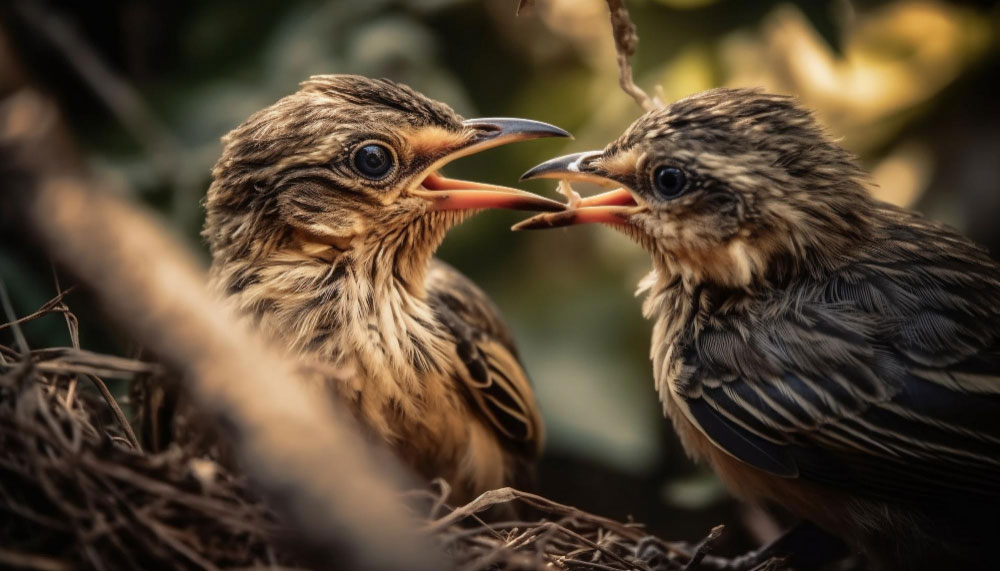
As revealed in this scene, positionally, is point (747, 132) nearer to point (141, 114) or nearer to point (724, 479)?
point (724, 479)

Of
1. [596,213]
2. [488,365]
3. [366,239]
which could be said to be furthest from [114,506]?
[596,213]

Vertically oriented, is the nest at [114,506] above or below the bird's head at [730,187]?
below

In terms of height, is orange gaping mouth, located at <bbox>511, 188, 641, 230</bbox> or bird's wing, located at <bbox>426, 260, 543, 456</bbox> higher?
orange gaping mouth, located at <bbox>511, 188, 641, 230</bbox>

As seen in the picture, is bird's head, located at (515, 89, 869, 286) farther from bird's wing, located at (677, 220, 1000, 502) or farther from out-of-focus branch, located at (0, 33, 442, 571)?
out-of-focus branch, located at (0, 33, 442, 571)

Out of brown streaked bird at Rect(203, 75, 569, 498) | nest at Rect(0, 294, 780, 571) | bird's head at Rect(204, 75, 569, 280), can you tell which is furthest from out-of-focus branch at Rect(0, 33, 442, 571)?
bird's head at Rect(204, 75, 569, 280)

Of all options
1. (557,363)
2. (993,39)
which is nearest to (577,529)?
(557,363)

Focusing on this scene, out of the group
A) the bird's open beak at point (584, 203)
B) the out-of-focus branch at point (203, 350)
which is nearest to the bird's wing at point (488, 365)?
the bird's open beak at point (584, 203)

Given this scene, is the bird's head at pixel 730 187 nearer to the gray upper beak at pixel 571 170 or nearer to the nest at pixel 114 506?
the gray upper beak at pixel 571 170
